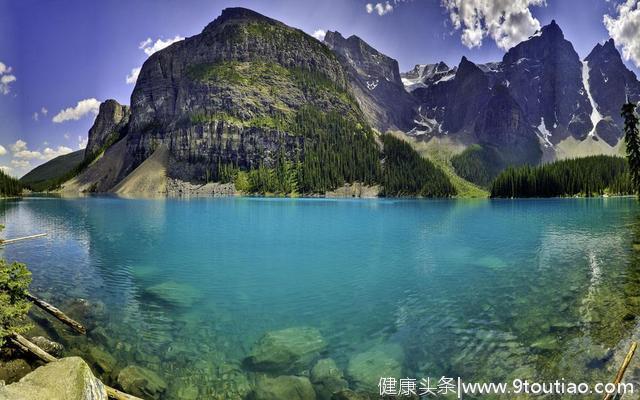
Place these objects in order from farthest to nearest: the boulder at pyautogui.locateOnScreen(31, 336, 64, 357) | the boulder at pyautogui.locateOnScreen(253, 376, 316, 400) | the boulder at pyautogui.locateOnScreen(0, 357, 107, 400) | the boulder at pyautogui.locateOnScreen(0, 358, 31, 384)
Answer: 1. the boulder at pyautogui.locateOnScreen(31, 336, 64, 357)
2. the boulder at pyautogui.locateOnScreen(0, 358, 31, 384)
3. the boulder at pyautogui.locateOnScreen(253, 376, 316, 400)
4. the boulder at pyautogui.locateOnScreen(0, 357, 107, 400)

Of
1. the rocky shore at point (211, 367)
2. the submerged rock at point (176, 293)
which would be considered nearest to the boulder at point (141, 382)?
the rocky shore at point (211, 367)

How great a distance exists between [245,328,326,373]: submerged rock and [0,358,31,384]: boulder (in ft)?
27.0

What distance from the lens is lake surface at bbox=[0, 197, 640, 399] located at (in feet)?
50.8

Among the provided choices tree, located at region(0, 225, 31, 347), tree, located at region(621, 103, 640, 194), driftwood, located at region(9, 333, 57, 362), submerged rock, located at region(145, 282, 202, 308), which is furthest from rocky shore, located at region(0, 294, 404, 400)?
tree, located at region(621, 103, 640, 194)

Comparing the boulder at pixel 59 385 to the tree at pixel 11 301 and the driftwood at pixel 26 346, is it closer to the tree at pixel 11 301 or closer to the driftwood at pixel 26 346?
the tree at pixel 11 301

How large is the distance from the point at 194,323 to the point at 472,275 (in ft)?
71.6

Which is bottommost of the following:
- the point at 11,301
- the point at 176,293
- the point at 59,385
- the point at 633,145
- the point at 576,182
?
the point at 176,293

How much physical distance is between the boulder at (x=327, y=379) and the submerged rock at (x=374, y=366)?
514 mm

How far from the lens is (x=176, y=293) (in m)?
25.4

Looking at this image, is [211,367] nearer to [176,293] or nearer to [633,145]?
[176,293]

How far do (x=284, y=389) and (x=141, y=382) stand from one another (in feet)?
18.0

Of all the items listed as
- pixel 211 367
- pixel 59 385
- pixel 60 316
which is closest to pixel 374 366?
pixel 211 367

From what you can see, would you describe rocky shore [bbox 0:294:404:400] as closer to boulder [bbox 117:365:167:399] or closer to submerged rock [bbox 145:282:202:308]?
boulder [bbox 117:365:167:399]

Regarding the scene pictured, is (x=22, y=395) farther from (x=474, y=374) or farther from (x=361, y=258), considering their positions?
(x=361, y=258)
